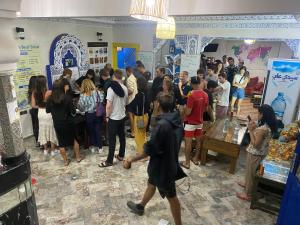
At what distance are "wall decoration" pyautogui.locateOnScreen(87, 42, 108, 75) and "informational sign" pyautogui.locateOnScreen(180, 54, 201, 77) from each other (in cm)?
244

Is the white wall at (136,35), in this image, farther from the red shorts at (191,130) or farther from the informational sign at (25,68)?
the red shorts at (191,130)

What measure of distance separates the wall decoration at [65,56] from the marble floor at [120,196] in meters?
2.23

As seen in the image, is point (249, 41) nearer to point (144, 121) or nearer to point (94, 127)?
point (144, 121)

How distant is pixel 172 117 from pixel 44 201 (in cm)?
214

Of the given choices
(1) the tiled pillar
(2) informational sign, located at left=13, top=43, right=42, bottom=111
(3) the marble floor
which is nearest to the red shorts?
(3) the marble floor

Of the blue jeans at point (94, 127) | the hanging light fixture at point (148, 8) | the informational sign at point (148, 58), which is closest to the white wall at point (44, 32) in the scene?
the blue jeans at point (94, 127)

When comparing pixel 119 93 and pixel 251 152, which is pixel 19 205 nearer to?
pixel 119 93

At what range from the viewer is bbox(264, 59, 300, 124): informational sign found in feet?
16.0

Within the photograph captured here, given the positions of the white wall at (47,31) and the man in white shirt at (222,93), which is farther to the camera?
the man in white shirt at (222,93)

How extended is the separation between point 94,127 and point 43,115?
0.89m

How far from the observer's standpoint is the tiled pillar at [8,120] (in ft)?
5.10

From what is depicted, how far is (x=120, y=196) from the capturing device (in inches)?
130

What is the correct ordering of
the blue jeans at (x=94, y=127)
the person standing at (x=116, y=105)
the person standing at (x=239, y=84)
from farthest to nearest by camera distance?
the person standing at (x=239, y=84) < the blue jeans at (x=94, y=127) < the person standing at (x=116, y=105)

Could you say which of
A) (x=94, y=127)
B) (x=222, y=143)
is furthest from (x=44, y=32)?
(x=222, y=143)
